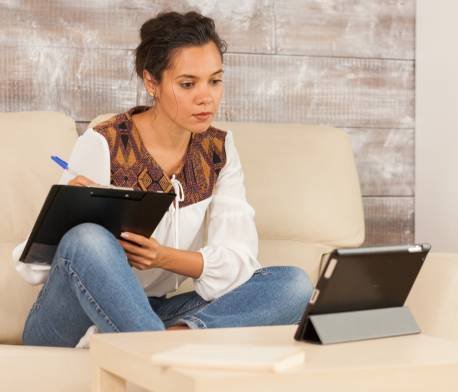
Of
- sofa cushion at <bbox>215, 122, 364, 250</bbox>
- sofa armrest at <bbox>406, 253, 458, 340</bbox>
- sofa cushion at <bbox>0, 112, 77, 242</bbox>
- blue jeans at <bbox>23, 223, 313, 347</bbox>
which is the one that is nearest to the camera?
blue jeans at <bbox>23, 223, 313, 347</bbox>

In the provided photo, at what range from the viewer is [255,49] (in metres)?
2.96

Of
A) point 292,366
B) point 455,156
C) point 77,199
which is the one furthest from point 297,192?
point 292,366

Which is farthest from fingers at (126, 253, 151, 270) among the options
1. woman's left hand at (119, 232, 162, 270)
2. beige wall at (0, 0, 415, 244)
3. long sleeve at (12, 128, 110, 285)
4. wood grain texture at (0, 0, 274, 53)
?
wood grain texture at (0, 0, 274, 53)

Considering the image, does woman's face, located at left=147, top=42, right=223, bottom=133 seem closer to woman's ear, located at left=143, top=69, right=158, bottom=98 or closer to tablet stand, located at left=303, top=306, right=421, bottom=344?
woman's ear, located at left=143, top=69, right=158, bottom=98

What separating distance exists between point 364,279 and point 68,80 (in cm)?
152

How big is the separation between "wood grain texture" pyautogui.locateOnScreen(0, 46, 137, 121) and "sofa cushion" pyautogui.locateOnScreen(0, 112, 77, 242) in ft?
1.07

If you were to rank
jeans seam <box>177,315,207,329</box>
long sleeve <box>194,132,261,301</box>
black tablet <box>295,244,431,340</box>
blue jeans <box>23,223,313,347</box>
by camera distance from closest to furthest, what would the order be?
1. black tablet <box>295,244,431,340</box>
2. blue jeans <box>23,223,313,347</box>
3. jeans seam <box>177,315,207,329</box>
4. long sleeve <box>194,132,261,301</box>

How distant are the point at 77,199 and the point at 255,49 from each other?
4.21ft

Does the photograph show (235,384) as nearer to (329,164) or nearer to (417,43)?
(329,164)

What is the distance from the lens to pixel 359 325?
5.00ft

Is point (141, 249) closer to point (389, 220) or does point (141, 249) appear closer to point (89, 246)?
point (89, 246)

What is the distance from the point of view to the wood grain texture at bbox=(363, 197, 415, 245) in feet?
10.1

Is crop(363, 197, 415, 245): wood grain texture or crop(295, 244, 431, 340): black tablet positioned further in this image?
crop(363, 197, 415, 245): wood grain texture

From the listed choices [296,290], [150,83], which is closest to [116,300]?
[296,290]
